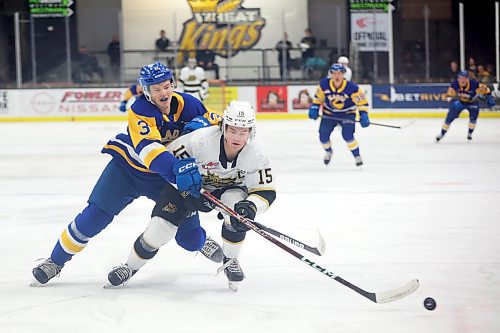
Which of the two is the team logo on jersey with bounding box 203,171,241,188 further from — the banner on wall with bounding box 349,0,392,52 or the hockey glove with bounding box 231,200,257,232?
the banner on wall with bounding box 349,0,392,52

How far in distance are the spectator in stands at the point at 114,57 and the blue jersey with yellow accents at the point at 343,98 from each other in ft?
24.1

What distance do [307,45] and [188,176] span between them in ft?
42.4

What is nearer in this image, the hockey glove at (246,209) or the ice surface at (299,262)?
the ice surface at (299,262)

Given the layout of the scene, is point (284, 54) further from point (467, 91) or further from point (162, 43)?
point (467, 91)

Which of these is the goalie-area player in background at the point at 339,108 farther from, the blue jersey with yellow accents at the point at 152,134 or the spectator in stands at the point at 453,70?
the spectator in stands at the point at 453,70

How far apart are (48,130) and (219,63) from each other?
364 centimetres

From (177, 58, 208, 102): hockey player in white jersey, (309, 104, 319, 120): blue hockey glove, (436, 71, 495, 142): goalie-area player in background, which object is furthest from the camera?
(177, 58, 208, 102): hockey player in white jersey

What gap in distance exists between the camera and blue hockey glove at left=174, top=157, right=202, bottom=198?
3689 millimetres

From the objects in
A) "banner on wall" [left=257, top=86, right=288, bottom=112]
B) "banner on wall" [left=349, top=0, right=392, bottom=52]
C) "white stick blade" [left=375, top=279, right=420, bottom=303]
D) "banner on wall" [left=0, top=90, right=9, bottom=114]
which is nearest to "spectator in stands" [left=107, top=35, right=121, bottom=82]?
"banner on wall" [left=0, top=90, right=9, bottom=114]

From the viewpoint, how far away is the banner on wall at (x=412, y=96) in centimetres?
1555

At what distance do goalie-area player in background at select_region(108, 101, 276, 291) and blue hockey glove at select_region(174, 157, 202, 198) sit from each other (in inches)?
0.6

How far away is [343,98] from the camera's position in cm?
945

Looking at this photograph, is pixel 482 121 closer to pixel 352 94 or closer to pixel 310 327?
pixel 352 94

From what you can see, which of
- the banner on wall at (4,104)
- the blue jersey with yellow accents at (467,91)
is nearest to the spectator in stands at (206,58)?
the banner on wall at (4,104)
